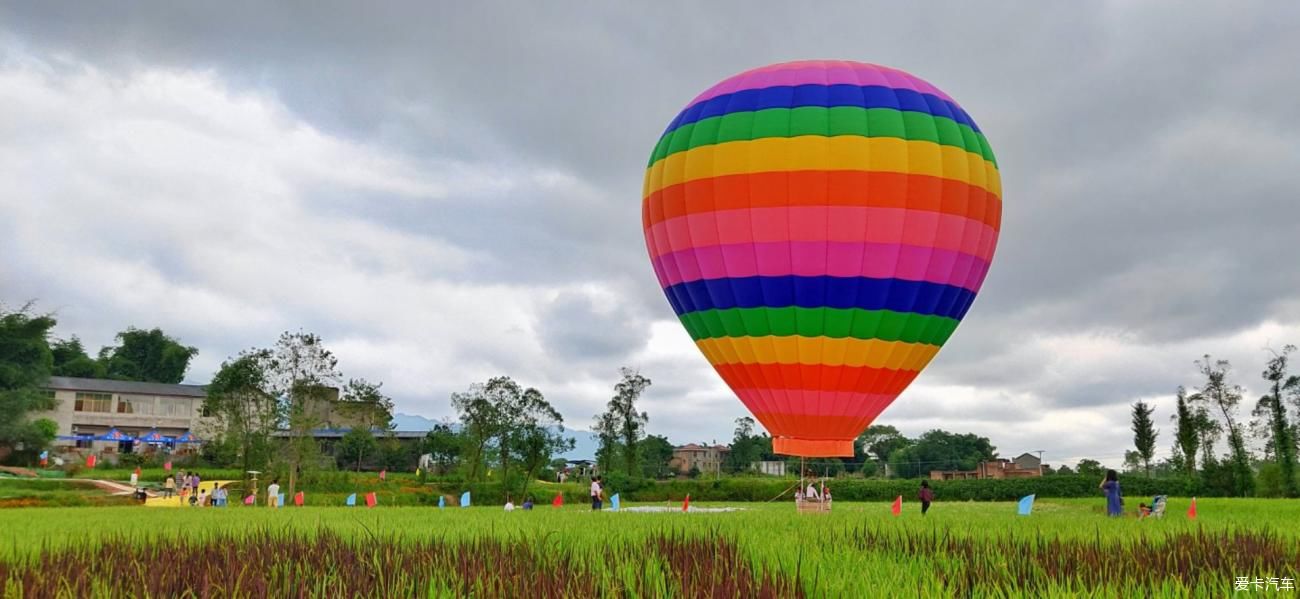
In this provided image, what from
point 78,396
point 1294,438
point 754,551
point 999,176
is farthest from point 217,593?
point 78,396

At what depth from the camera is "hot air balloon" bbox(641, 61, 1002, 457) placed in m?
19.3

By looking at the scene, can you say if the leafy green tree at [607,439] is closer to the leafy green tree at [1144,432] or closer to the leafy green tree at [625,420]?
the leafy green tree at [625,420]

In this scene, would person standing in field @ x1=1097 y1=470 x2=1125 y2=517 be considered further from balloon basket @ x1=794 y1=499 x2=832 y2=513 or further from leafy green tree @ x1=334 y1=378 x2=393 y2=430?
leafy green tree @ x1=334 y1=378 x2=393 y2=430

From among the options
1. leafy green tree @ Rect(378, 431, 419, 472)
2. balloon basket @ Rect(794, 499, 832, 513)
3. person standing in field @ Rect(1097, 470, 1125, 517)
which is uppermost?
person standing in field @ Rect(1097, 470, 1125, 517)

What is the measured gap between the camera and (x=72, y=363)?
100750mm

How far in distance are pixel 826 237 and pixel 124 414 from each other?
3351 inches

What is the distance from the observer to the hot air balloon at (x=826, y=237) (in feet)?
63.2

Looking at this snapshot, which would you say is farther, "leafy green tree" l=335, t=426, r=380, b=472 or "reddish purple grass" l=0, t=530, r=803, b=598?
"leafy green tree" l=335, t=426, r=380, b=472

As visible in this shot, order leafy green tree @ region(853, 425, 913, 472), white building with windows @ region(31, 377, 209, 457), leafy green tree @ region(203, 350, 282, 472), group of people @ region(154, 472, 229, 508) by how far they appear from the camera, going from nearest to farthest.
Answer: group of people @ region(154, 472, 229, 508) → leafy green tree @ region(203, 350, 282, 472) → white building with windows @ region(31, 377, 209, 457) → leafy green tree @ region(853, 425, 913, 472)

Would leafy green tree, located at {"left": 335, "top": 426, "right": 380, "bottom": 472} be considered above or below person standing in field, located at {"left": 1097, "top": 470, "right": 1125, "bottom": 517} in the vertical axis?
below

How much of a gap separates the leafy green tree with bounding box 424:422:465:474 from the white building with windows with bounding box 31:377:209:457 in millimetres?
22390

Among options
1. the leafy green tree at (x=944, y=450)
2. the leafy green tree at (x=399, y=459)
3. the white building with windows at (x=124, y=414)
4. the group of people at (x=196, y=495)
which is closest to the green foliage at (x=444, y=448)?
the leafy green tree at (x=399, y=459)

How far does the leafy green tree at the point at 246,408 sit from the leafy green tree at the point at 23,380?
1145cm

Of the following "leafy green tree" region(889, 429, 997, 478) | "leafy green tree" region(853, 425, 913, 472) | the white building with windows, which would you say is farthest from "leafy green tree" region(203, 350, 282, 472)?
"leafy green tree" region(853, 425, 913, 472)
